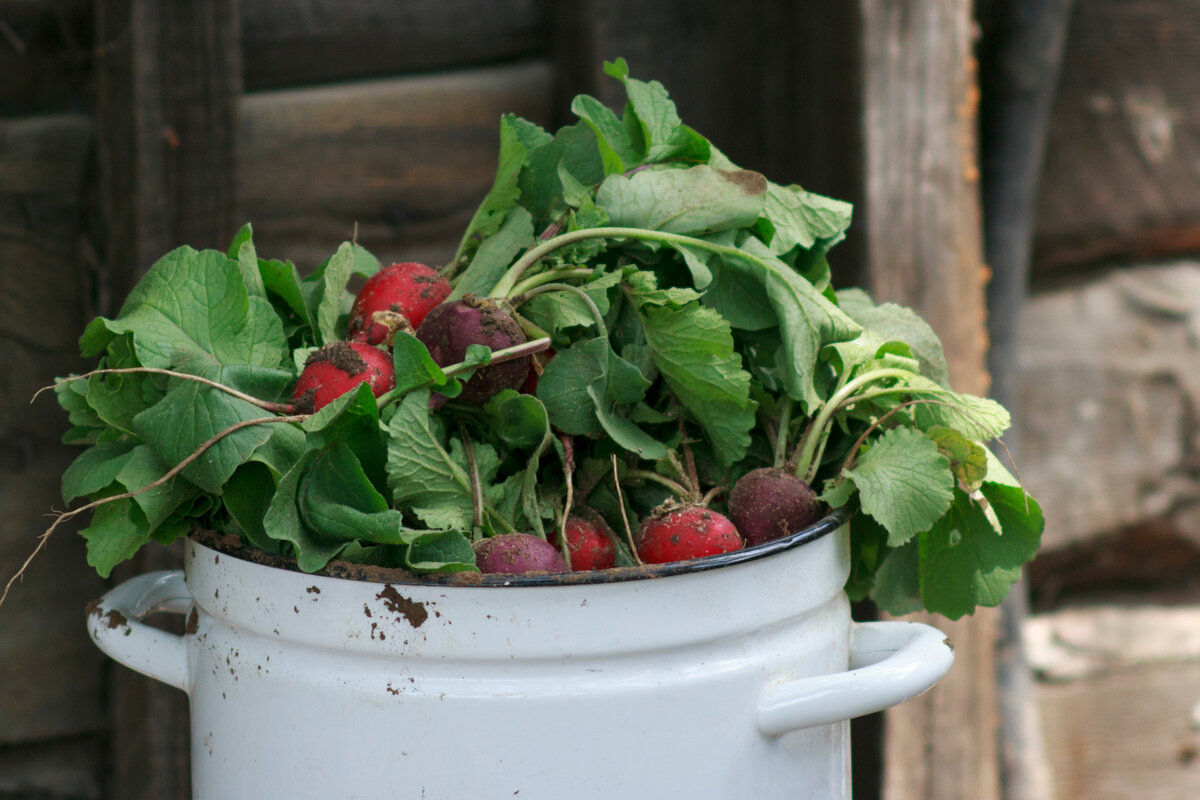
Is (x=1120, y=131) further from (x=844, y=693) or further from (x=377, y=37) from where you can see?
(x=844, y=693)

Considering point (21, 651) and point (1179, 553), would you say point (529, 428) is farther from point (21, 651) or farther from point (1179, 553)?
point (1179, 553)

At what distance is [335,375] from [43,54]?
631 millimetres

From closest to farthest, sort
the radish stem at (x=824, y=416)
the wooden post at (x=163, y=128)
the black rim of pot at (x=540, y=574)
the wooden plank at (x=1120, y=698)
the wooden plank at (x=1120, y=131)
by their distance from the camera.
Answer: the black rim of pot at (x=540, y=574)
the radish stem at (x=824, y=416)
the wooden post at (x=163, y=128)
the wooden plank at (x=1120, y=131)
the wooden plank at (x=1120, y=698)

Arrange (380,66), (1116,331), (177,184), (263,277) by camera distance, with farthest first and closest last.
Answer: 1. (1116,331)
2. (380,66)
3. (177,184)
4. (263,277)

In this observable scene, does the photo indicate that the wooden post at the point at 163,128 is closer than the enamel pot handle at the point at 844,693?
No

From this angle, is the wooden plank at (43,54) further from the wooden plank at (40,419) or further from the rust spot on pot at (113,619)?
the rust spot on pot at (113,619)

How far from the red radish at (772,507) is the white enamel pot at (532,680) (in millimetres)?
20

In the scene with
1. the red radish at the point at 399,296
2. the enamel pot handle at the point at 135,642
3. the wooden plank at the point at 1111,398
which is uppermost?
the red radish at the point at 399,296

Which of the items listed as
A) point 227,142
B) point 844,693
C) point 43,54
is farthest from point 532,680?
point 43,54

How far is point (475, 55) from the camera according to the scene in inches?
45.6

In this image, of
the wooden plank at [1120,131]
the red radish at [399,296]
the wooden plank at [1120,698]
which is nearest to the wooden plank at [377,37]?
the red radish at [399,296]

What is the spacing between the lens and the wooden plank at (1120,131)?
4.92 ft

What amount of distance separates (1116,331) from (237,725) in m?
1.39

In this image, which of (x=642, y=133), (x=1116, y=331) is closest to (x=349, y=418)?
(x=642, y=133)
